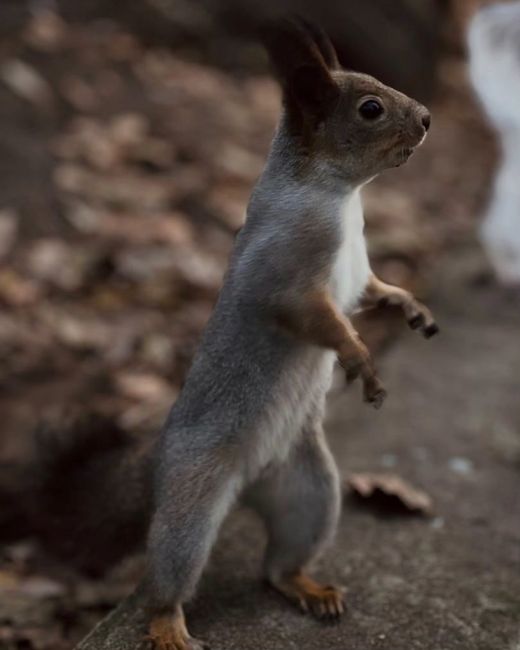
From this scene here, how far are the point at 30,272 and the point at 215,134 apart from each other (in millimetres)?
2090

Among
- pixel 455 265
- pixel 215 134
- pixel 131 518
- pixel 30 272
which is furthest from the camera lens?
pixel 215 134

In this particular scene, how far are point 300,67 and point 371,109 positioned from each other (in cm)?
14

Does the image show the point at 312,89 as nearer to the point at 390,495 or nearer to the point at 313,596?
the point at 313,596

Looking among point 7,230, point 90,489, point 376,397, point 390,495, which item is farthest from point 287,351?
point 7,230

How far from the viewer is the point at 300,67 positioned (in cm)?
171

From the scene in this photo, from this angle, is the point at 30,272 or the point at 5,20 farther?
the point at 5,20

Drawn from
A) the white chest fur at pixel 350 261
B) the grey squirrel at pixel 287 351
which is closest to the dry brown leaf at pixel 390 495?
the grey squirrel at pixel 287 351

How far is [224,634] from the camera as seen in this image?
6.39ft

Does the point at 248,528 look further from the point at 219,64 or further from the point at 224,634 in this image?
the point at 219,64

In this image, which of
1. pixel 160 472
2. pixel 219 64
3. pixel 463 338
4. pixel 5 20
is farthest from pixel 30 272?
pixel 219 64

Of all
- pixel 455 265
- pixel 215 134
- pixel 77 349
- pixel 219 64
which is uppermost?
pixel 219 64

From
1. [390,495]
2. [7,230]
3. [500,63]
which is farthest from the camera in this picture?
[7,230]

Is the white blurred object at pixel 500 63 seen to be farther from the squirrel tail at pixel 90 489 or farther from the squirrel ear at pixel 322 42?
the squirrel tail at pixel 90 489

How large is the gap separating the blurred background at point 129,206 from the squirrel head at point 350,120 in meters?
0.85
